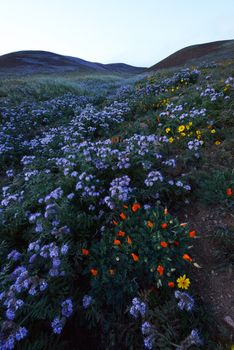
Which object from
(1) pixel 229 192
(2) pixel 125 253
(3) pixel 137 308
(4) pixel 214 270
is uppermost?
(1) pixel 229 192

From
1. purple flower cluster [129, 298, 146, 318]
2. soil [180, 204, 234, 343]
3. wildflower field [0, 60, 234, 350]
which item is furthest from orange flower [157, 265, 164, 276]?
soil [180, 204, 234, 343]

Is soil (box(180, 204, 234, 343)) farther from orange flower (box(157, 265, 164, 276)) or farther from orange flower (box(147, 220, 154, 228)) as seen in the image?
orange flower (box(147, 220, 154, 228))

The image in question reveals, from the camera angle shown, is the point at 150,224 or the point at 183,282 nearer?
the point at 183,282

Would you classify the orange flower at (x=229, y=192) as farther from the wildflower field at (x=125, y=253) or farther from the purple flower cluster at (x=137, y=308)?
the purple flower cluster at (x=137, y=308)

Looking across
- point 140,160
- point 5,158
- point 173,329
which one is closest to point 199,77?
point 140,160

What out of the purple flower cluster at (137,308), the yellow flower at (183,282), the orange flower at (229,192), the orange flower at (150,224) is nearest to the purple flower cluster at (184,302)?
the yellow flower at (183,282)

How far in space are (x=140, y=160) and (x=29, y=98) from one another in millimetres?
9827

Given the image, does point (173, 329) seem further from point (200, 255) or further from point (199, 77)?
point (199, 77)

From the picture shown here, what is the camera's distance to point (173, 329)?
2.12 meters

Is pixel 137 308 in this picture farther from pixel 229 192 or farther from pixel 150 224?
pixel 229 192

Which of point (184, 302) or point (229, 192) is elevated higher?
point (229, 192)

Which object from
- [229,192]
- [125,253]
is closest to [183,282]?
[125,253]

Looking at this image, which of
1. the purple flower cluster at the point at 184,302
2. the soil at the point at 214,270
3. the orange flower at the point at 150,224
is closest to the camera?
the purple flower cluster at the point at 184,302

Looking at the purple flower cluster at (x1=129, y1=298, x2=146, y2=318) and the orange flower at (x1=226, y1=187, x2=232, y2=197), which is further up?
the orange flower at (x1=226, y1=187, x2=232, y2=197)
